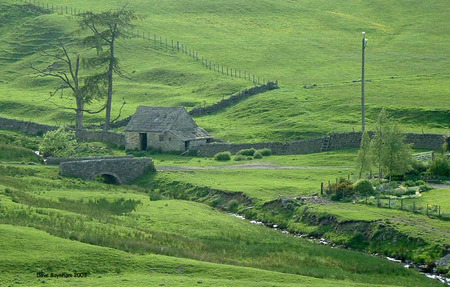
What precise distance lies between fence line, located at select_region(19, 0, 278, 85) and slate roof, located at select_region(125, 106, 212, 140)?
29542mm

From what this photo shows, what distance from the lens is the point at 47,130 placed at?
379 feet

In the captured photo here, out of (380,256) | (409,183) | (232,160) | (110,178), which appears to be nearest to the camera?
(380,256)

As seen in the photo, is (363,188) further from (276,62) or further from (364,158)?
(276,62)

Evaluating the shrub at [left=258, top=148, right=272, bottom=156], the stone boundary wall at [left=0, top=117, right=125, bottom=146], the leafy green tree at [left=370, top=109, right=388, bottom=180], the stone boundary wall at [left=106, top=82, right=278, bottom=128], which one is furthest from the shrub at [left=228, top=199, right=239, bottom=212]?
the stone boundary wall at [left=106, top=82, right=278, bottom=128]

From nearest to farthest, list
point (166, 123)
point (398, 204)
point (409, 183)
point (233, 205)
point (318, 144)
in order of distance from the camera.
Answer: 1. point (398, 204)
2. point (233, 205)
3. point (409, 183)
4. point (318, 144)
5. point (166, 123)

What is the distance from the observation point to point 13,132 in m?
118

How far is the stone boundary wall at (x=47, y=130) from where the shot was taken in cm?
10881

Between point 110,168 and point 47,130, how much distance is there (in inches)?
1218

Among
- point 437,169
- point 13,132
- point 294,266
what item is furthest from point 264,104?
point 294,266

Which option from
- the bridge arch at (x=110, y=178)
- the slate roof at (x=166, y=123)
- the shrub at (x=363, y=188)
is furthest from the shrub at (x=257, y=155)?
the shrub at (x=363, y=188)

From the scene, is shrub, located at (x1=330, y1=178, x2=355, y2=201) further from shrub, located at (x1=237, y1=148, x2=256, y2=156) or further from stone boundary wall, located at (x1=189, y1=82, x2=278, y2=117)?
stone boundary wall, located at (x1=189, y1=82, x2=278, y2=117)

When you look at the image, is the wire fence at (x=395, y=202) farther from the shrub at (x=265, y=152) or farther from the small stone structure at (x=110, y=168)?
the shrub at (x=265, y=152)

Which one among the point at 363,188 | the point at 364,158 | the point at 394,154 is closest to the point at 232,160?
the point at 364,158

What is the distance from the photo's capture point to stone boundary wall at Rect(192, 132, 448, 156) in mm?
91812
